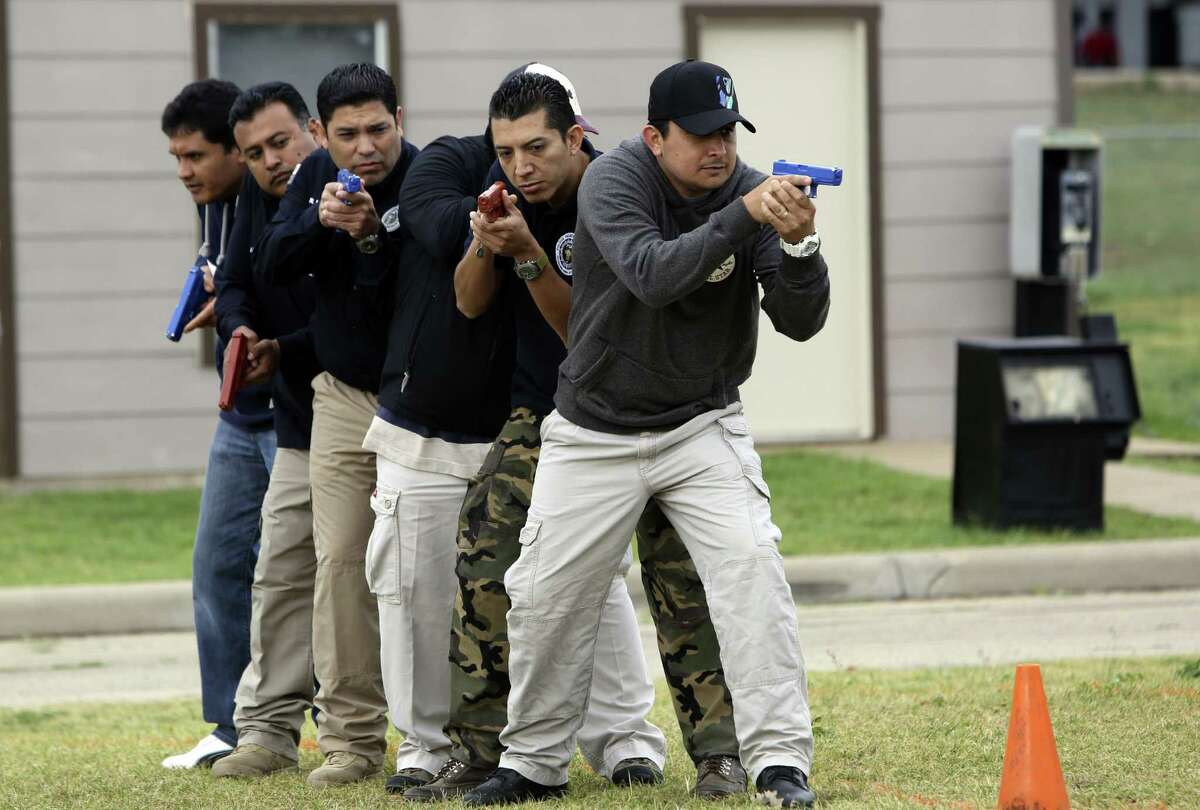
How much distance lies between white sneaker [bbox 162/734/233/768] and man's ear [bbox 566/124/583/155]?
2075mm

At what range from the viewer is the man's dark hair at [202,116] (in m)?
5.79

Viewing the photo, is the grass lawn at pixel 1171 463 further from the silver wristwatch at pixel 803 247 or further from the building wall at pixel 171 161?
the silver wristwatch at pixel 803 247

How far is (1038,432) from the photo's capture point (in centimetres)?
970

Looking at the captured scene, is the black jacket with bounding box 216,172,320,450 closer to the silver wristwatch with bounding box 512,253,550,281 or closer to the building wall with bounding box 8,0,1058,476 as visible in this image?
the silver wristwatch with bounding box 512,253,550,281

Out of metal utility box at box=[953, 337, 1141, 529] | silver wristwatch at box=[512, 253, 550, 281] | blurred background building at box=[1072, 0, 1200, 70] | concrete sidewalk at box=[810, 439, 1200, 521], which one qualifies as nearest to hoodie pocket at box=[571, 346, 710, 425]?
silver wristwatch at box=[512, 253, 550, 281]

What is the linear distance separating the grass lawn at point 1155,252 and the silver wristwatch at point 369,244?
1074 cm

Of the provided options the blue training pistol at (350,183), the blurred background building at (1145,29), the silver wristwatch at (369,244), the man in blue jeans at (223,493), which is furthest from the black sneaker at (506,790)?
the blurred background building at (1145,29)

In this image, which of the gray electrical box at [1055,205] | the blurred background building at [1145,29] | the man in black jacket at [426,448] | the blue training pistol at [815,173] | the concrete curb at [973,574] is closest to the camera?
the blue training pistol at [815,173]

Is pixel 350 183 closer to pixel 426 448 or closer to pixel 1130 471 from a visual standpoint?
pixel 426 448

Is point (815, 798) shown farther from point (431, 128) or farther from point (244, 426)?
point (431, 128)

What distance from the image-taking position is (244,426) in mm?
5805

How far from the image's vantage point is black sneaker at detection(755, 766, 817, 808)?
4449 millimetres

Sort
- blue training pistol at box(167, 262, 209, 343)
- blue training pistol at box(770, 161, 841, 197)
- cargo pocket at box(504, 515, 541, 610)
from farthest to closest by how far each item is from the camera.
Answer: blue training pistol at box(167, 262, 209, 343), cargo pocket at box(504, 515, 541, 610), blue training pistol at box(770, 161, 841, 197)

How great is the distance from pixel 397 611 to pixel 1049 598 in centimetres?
467
